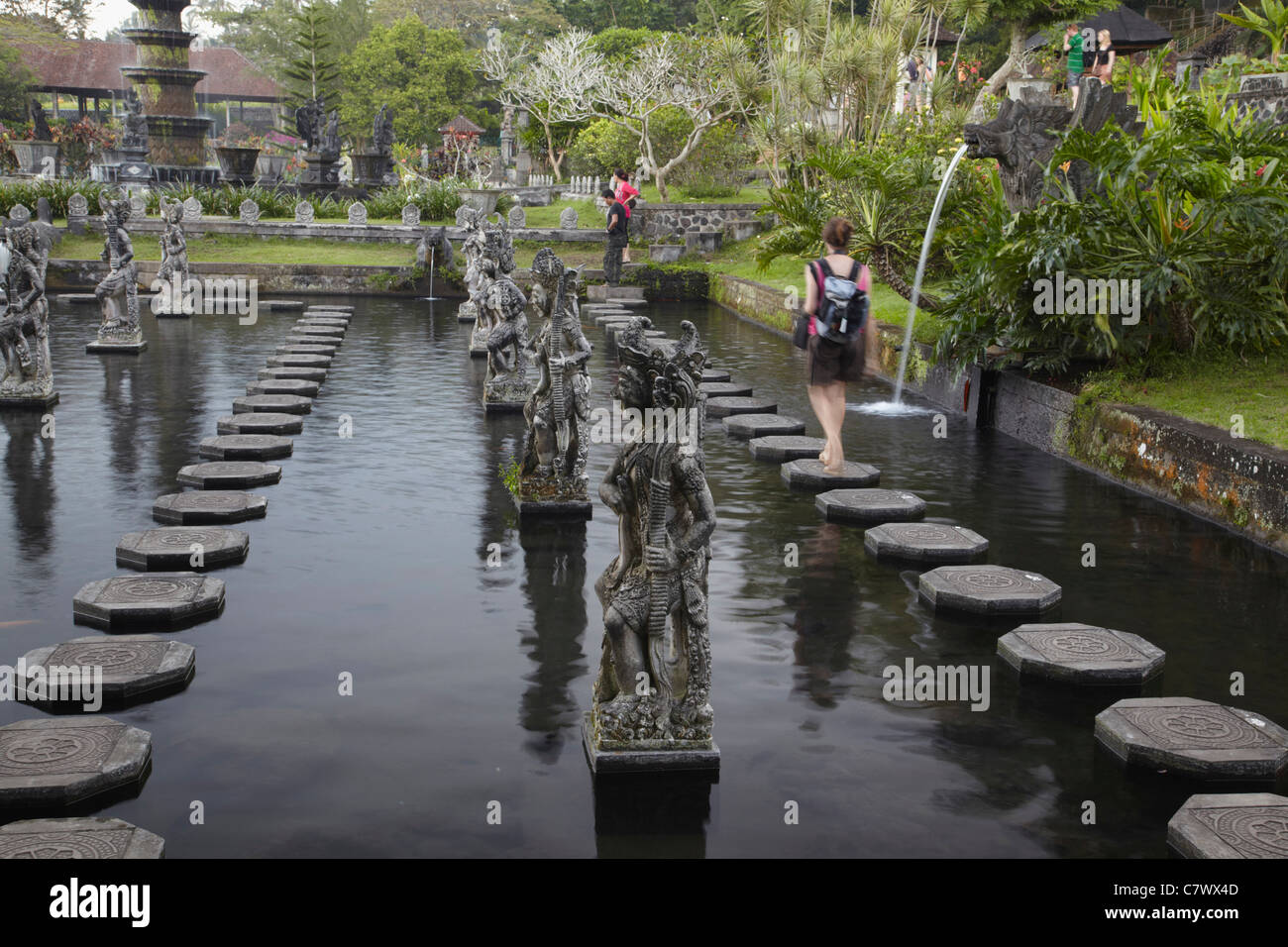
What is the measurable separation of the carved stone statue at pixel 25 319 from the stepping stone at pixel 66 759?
8.25 meters

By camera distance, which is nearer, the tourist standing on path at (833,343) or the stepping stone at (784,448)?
the tourist standing on path at (833,343)

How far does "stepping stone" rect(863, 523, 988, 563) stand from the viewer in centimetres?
857

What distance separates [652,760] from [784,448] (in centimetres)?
644

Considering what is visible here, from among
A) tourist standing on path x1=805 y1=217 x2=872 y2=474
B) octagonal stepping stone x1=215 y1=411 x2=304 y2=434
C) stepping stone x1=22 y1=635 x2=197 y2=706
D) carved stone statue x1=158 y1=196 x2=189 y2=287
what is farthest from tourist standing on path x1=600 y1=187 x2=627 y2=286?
stepping stone x1=22 y1=635 x2=197 y2=706

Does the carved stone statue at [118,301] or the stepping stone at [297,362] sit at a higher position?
the carved stone statue at [118,301]

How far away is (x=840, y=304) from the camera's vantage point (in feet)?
33.6

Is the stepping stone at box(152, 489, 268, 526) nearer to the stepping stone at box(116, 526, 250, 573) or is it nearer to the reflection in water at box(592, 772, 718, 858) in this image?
the stepping stone at box(116, 526, 250, 573)

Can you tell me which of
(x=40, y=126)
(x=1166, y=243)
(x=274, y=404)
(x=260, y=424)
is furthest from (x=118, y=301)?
(x=40, y=126)

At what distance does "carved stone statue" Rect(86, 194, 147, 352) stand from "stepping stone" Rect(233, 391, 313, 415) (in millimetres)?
4622

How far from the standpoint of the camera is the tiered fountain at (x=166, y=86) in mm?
39125

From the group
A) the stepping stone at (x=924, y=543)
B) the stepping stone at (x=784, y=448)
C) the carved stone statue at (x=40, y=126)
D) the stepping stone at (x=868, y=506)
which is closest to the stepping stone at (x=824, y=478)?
the stepping stone at (x=868, y=506)

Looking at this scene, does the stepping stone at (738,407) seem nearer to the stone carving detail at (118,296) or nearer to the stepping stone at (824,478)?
the stepping stone at (824,478)

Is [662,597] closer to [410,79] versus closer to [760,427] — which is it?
[760,427]
